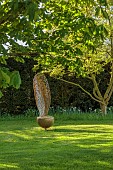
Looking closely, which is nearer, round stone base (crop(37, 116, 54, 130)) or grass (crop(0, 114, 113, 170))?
grass (crop(0, 114, 113, 170))

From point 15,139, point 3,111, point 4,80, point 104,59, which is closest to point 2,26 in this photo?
point 4,80

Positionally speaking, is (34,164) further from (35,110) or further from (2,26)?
(35,110)

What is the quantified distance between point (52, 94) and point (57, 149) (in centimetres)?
895

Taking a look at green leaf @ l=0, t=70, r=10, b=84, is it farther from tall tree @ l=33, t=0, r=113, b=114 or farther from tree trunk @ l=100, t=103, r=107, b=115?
tree trunk @ l=100, t=103, r=107, b=115

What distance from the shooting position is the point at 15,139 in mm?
8938

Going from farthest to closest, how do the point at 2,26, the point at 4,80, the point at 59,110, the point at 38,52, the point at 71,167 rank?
the point at 59,110
the point at 71,167
the point at 38,52
the point at 2,26
the point at 4,80

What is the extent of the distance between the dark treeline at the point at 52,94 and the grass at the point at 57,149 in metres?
4.98

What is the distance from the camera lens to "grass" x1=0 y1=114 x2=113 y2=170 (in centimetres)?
579

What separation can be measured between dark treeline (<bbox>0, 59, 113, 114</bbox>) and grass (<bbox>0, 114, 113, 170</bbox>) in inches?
196

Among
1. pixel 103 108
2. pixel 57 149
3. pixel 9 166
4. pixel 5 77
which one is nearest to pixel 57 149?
pixel 57 149

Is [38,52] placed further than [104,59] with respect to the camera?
No

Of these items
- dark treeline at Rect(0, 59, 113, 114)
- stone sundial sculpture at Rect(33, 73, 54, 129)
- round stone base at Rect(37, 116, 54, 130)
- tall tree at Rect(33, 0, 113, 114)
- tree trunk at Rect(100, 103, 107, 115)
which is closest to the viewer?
tall tree at Rect(33, 0, 113, 114)

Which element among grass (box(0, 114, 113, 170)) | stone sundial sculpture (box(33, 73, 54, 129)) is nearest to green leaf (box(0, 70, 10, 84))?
grass (box(0, 114, 113, 170))

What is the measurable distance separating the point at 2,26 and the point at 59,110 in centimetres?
1203
